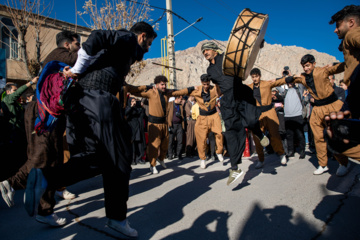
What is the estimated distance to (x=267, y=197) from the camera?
9.87 ft

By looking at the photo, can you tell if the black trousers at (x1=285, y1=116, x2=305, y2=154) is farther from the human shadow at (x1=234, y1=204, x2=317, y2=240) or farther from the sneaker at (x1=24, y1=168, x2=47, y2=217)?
the sneaker at (x1=24, y1=168, x2=47, y2=217)

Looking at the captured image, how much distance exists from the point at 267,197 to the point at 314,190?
0.72 m

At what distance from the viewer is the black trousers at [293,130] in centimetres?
629

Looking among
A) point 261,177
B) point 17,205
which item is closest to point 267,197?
point 261,177

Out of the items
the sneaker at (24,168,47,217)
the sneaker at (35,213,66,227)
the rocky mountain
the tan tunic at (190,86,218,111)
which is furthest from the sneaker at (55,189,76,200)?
the rocky mountain

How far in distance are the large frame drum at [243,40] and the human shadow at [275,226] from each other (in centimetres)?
189

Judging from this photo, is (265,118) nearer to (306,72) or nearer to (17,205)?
(306,72)

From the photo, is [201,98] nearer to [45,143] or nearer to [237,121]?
[237,121]

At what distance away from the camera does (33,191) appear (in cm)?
174

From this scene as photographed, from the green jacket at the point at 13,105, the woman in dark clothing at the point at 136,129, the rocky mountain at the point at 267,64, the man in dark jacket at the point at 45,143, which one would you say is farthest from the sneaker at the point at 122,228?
the rocky mountain at the point at 267,64

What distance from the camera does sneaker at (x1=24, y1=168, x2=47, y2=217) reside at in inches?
68.3

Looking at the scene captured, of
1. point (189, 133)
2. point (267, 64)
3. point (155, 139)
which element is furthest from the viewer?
point (267, 64)

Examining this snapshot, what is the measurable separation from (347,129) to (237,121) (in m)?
2.40

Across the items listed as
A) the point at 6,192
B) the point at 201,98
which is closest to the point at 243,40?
the point at 201,98
